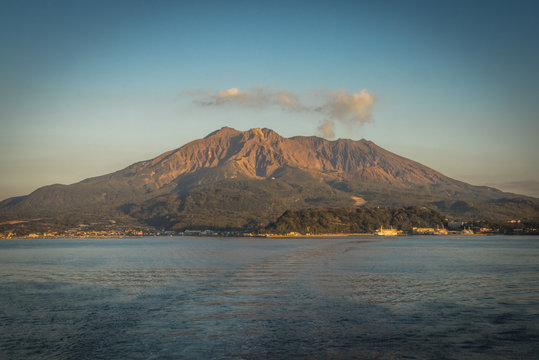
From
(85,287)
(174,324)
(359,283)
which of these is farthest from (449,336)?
(85,287)

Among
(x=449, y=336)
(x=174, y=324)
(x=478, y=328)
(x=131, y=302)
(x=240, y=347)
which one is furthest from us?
(x=131, y=302)

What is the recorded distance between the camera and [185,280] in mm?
46125

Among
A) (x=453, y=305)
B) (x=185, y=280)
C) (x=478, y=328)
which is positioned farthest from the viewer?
(x=185, y=280)

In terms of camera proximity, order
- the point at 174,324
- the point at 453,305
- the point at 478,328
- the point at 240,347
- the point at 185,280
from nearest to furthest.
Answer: the point at 240,347 < the point at 478,328 < the point at 174,324 < the point at 453,305 < the point at 185,280

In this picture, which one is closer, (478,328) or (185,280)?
(478,328)

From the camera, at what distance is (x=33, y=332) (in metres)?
24.0

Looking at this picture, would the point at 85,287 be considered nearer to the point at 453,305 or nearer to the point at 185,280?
the point at 185,280

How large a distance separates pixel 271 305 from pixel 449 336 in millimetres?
12088

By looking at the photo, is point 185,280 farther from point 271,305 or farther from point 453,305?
point 453,305

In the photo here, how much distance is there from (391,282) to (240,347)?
25366 mm

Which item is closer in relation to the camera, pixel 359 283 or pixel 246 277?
pixel 359 283

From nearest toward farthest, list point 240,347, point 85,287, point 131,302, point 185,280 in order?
1. point 240,347
2. point 131,302
3. point 85,287
4. point 185,280

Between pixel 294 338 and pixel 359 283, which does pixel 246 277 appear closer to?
pixel 359 283

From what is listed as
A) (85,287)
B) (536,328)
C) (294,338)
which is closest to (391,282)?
(536,328)
